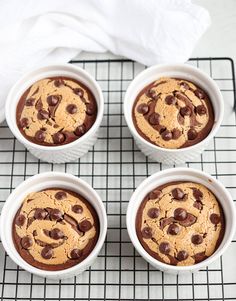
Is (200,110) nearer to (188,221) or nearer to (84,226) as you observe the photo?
(188,221)

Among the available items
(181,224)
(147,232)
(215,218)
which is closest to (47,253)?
(147,232)

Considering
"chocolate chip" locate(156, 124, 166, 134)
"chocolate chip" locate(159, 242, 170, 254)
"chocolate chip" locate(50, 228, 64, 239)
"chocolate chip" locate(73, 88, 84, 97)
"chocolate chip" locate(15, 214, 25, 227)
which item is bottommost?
"chocolate chip" locate(159, 242, 170, 254)

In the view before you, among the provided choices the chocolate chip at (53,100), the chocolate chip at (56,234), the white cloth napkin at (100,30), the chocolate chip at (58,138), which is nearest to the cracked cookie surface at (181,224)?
the chocolate chip at (56,234)

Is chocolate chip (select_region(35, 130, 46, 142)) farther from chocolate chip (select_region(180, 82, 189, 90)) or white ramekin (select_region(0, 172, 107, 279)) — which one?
chocolate chip (select_region(180, 82, 189, 90))

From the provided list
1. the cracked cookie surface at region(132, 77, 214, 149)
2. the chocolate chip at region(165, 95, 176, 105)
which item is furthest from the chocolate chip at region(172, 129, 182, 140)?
the chocolate chip at region(165, 95, 176, 105)

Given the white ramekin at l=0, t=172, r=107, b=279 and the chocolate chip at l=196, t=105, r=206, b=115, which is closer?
the white ramekin at l=0, t=172, r=107, b=279

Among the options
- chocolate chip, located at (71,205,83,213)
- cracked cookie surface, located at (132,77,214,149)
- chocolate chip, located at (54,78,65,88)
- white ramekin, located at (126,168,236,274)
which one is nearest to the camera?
white ramekin, located at (126,168,236,274)

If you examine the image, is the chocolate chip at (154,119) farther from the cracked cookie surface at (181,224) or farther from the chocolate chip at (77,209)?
the chocolate chip at (77,209)
